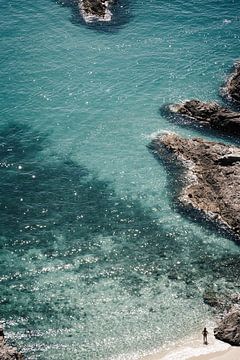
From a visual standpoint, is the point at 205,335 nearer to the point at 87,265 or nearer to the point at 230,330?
the point at 230,330

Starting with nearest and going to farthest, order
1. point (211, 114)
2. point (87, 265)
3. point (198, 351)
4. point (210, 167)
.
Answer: point (198, 351) → point (87, 265) → point (210, 167) → point (211, 114)

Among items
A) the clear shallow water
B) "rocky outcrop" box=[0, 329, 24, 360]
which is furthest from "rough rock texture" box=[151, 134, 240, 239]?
"rocky outcrop" box=[0, 329, 24, 360]

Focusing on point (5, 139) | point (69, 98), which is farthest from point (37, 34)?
point (5, 139)

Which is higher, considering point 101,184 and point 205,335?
point 101,184

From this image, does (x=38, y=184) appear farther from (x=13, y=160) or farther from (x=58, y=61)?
(x=58, y=61)

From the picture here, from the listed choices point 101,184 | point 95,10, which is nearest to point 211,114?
point 101,184

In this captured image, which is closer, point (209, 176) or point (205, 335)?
point (205, 335)

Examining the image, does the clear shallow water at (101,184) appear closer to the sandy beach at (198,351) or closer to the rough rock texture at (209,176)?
the sandy beach at (198,351)
